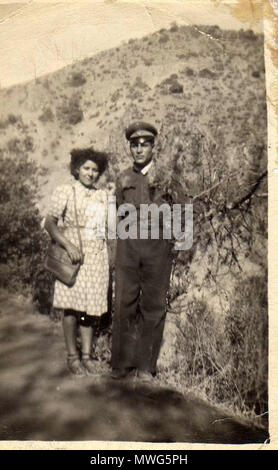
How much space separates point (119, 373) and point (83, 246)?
90cm

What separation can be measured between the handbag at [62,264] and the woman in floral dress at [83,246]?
0.10 feet

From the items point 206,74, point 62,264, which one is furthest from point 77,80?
point 62,264

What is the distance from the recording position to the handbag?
2.98 meters

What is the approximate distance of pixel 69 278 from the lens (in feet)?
9.80

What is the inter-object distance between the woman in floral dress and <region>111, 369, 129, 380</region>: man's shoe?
0.15 metres

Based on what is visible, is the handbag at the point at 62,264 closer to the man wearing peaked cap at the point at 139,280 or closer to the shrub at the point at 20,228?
the shrub at the point at 20,228

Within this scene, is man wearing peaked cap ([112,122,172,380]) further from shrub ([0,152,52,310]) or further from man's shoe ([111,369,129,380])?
shrub ([0,152,52,310])

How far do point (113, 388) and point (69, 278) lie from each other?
0.80 metres

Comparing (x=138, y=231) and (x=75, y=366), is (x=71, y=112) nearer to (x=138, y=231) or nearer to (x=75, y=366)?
(x=138, y=231)

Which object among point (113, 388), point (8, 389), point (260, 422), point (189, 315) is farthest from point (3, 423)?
point (260, 422)

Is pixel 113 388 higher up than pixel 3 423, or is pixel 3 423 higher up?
pixel 113 388

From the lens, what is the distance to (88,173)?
301 centimetres

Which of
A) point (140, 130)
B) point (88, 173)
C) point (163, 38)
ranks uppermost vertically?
point (163, 38)

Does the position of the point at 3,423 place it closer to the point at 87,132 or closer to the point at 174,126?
the point at 87,132
